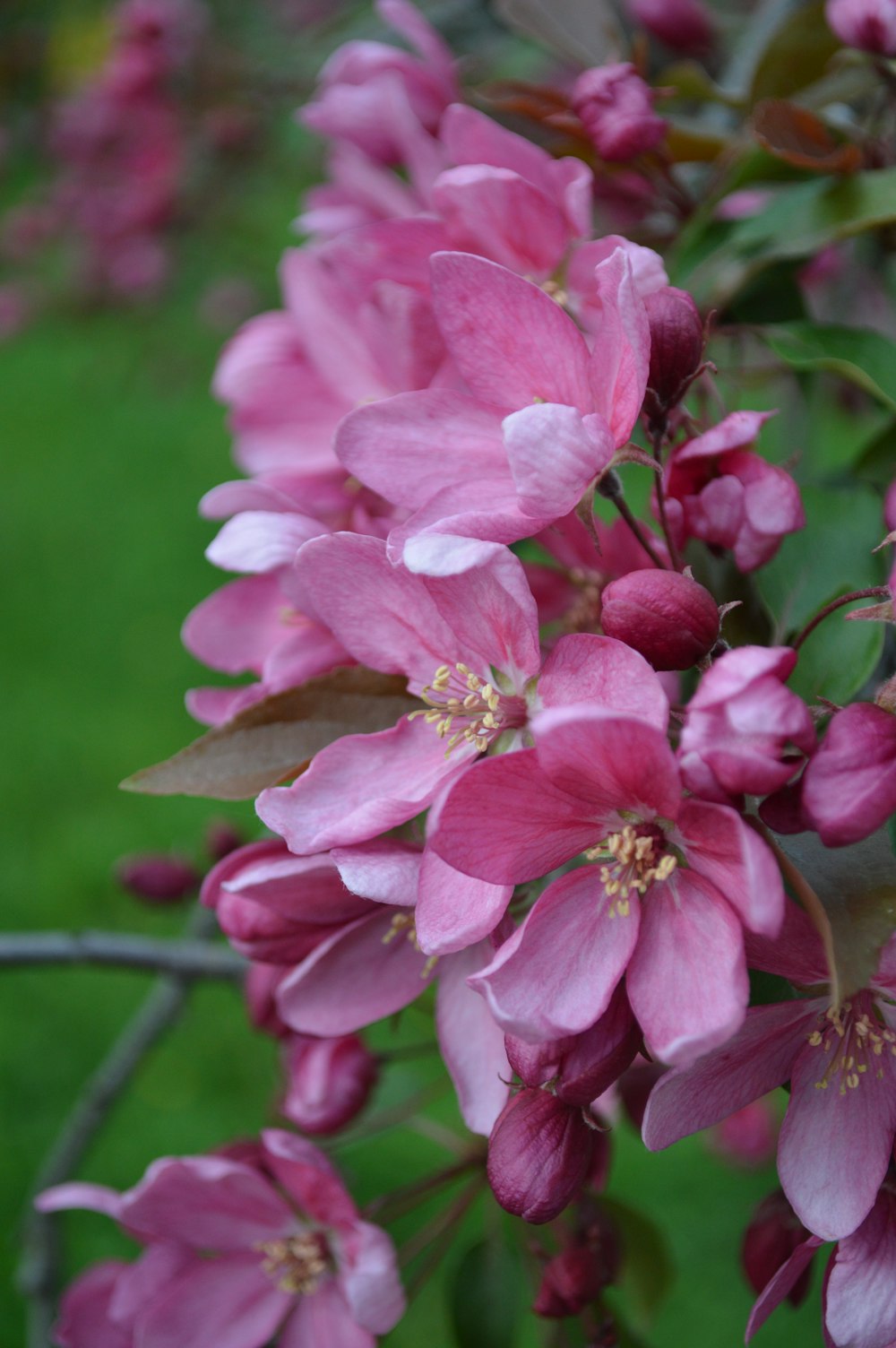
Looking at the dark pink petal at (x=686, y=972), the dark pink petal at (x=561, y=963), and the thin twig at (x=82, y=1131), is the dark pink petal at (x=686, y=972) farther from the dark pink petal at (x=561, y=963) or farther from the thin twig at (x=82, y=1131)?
the thin twig at (x=82, y=1131)

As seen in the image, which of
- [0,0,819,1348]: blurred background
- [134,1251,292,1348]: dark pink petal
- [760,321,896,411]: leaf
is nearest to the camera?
[760,321,896,411]: leaf

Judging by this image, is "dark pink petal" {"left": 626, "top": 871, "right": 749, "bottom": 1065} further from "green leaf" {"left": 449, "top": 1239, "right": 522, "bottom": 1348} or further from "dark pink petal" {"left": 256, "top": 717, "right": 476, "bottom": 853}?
"green leaf" {"left": 449, "top": 1239, "right": 522, "bottom": 1348}

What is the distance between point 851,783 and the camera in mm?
615

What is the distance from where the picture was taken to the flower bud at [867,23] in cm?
96

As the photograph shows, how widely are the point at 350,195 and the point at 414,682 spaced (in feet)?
1.88

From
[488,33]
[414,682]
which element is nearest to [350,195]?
[414,682]

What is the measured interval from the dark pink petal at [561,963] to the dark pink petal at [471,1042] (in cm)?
12

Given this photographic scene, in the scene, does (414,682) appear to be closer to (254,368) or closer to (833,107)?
(254,368)

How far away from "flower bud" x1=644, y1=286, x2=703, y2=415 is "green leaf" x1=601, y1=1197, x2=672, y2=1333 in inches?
36.6

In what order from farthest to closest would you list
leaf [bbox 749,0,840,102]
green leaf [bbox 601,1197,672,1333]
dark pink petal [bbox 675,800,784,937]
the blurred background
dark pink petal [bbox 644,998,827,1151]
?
1. the blurred background
2. green leaf [bbox 601,1197,672,1333]
3. leaf [bbox 749,0,840,102]
4. dark pink petal [bbox 644,998,827,1151]
5. dark pink petal [bbox 675,800,784,937]

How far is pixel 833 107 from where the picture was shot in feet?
3.90

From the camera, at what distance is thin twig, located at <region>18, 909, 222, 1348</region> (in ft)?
4.74

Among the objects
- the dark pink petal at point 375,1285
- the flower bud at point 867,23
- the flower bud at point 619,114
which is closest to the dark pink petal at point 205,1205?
the dark pink petal at point 375,1285

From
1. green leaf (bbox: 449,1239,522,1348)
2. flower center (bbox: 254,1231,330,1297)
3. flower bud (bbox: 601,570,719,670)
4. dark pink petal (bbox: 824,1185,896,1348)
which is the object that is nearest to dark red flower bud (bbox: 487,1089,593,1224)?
dark pink petal (bbox: 824,1185,896,1348)
